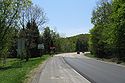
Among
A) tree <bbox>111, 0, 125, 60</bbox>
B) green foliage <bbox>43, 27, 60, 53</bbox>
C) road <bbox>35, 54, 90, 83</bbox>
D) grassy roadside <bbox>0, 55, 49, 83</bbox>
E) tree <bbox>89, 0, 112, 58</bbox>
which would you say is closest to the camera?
grassy roadside <bbox>0, 55, 49, 83</bbox>

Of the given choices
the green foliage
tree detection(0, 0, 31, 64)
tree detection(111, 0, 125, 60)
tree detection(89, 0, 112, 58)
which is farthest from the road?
the green foliage

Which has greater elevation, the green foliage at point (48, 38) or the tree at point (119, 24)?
the green foliage at point (48, 38)

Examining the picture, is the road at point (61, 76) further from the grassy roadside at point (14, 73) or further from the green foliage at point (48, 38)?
the green foliage at point (48, 38)

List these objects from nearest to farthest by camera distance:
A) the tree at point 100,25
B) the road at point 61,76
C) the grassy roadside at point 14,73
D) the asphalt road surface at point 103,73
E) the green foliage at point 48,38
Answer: the asphalt road surface at point 103,73 < the grassy roadside at point 14,73 < the road at point 61,76 < the tree at point 100,25 < the green foliage at point 48,38

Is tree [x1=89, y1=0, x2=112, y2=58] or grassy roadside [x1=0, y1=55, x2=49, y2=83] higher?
tree [x1=89, y1=0, x2=112, y2=58]

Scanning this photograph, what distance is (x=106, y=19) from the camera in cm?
9000

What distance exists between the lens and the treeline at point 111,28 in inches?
2279

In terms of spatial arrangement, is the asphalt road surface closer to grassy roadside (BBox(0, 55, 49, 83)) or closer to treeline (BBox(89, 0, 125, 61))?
grassy roadside (BBox(0, 55, 49, 83))

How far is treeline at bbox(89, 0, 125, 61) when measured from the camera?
57.9 meters

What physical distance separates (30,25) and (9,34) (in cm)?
3141

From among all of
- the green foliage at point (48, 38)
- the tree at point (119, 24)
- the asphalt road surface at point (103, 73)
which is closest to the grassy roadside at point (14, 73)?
the asphalt road surface at point (103, 73)

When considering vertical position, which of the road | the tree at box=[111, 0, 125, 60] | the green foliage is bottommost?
the road

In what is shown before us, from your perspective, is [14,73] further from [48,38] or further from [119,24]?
[48,38]

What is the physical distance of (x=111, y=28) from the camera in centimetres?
6219
